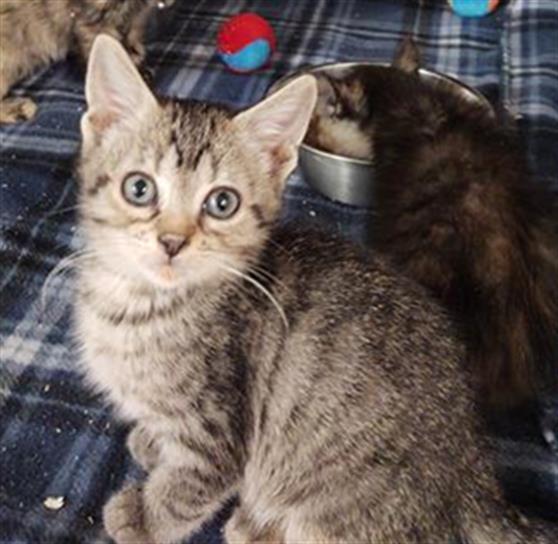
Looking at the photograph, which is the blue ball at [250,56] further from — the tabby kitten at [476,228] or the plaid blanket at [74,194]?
the tabby kitten at [476,228]

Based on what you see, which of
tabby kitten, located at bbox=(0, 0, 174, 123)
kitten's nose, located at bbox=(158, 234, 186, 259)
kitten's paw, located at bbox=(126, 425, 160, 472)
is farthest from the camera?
tabby kitten, located at bbox=(0, 0, 174, 123)

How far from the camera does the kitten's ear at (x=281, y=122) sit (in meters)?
1.13

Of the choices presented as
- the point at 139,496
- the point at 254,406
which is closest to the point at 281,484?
the point at 254,406

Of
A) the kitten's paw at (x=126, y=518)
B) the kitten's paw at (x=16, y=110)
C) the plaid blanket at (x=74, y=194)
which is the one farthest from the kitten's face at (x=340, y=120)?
Result: the kitten's paw at (x=126, y=518)

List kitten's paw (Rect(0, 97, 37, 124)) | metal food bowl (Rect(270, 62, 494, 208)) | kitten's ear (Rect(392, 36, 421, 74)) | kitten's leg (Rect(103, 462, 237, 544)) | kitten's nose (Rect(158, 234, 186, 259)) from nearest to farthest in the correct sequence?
kitten's nose (Rect(158, 234, 186, 259)), kitten's leg (Rect(103, 462, 237, 544)), metal food bowl (Rect(270, 62, 494, 208)), kitten's ear (Rect(392, 36, 421, 74)), kitten's paw (Rect(0, 97, 37, 124))

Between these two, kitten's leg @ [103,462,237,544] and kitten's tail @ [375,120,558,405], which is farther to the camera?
kitten's tail @ [375,120,558,405]

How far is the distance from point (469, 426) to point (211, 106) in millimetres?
520

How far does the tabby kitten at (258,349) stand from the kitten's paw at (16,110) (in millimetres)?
929

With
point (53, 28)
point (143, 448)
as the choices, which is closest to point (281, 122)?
point (143, 448)

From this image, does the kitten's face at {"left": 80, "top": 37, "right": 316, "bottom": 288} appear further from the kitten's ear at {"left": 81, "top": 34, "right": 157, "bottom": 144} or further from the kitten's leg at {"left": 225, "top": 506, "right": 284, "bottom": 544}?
the kitten's leg at {"left": 225, "top": 506, "right": 284, "bottom": 544}

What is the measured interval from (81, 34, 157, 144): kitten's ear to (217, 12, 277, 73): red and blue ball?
1.07 metres

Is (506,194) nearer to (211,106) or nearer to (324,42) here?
(211,106)

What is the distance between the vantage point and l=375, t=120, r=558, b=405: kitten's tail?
1365 mm

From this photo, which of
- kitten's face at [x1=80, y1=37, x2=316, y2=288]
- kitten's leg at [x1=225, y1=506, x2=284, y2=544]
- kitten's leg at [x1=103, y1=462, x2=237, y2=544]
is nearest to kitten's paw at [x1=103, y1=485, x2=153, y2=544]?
kitten's leg at [x1=103, y1=462, x2=237, y2=544]
